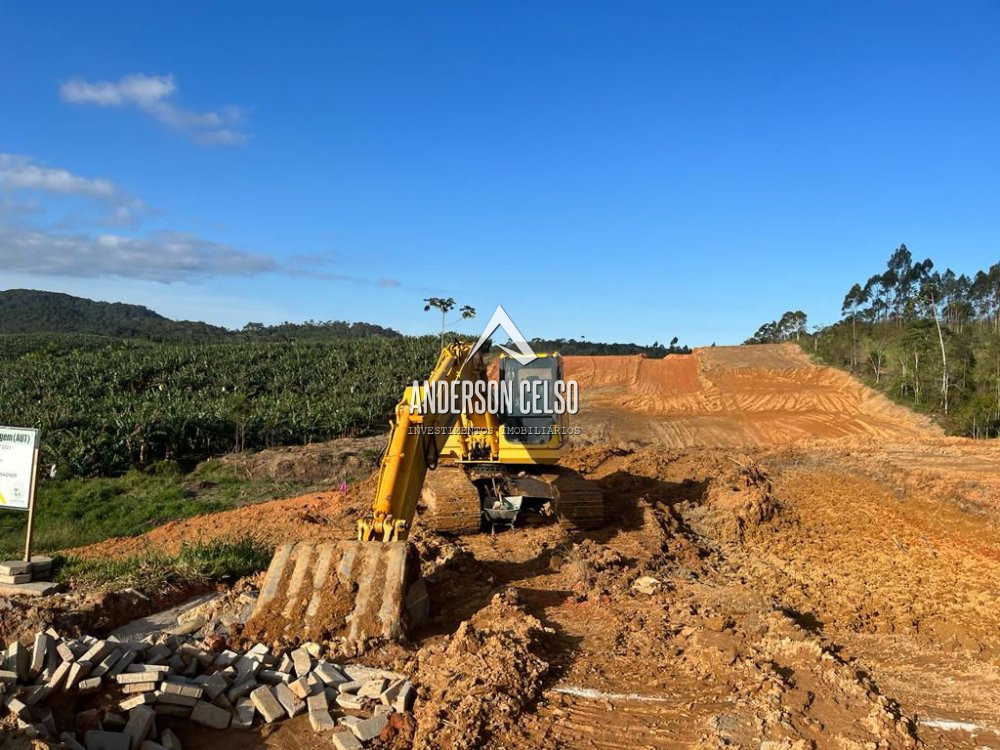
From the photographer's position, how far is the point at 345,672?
536cm

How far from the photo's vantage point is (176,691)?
464 cm

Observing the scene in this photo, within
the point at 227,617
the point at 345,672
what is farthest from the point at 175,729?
the point at 227,617

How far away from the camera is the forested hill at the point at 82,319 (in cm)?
9850

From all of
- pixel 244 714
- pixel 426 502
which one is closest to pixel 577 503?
pixel 426 502

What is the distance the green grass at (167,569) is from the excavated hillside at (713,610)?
2084mm

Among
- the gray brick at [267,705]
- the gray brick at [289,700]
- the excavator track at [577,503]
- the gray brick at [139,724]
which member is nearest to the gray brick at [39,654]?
the gray brick at [139,724]

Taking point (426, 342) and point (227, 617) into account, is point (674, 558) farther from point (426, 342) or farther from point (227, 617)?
point (426, 342)

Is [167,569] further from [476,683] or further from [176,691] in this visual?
[476,683]

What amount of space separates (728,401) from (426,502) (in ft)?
80.7

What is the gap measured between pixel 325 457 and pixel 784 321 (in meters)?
62.2

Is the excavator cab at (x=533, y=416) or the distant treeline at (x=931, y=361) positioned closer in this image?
the excavator cab at (x=533, y=416)

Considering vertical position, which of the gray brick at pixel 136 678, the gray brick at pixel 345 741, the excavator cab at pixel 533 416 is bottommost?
the gray brick at pixel 345 741

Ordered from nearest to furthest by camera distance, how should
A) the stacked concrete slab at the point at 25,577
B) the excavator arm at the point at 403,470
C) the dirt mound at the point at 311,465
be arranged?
the excavator arm at the point at 403,470 < the stacked concrete slab at the point at 25,577 < the dirt mound at the point at 311,465

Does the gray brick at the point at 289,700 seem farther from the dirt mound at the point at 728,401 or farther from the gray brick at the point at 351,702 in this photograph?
the dirt mound at the point at 728,401
